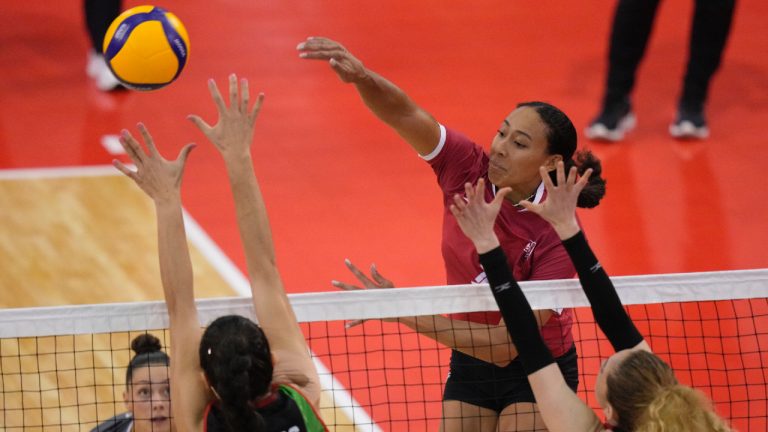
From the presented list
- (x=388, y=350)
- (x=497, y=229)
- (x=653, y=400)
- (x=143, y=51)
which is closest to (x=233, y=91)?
(x=497, y=229)

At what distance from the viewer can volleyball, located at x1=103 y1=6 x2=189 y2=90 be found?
545 cm

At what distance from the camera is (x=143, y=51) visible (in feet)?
17.9

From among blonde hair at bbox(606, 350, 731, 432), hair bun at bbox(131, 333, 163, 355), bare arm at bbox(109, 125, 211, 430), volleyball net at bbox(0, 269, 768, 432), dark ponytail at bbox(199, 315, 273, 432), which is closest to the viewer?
dark ponytail at bbox(199, 315, 273, 432)

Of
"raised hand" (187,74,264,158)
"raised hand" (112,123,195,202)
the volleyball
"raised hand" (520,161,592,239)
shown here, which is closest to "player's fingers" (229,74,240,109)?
"raised hand" (187,74,264,158)

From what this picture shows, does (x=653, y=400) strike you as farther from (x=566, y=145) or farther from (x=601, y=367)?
(x=566, y=145)

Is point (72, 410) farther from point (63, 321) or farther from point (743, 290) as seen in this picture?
point (743, 290)

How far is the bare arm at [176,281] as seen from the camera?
3457 millimetres

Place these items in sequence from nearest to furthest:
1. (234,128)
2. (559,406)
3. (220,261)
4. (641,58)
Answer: (559,406)
(234,128)
(220,261)
(641,58)

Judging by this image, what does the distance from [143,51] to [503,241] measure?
2.19 m

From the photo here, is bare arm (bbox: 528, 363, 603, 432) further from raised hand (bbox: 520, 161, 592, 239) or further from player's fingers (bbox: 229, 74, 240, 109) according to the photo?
player's fingers (bbox: 229, 74, 240, 109)

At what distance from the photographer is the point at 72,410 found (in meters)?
6.32

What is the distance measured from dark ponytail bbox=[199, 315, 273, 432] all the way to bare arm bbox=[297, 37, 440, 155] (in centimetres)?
153

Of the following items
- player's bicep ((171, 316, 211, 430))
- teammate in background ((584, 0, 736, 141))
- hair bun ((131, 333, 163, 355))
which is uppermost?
teammate in background ((584, 0, 736, 141))

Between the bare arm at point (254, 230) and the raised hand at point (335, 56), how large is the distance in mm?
740
